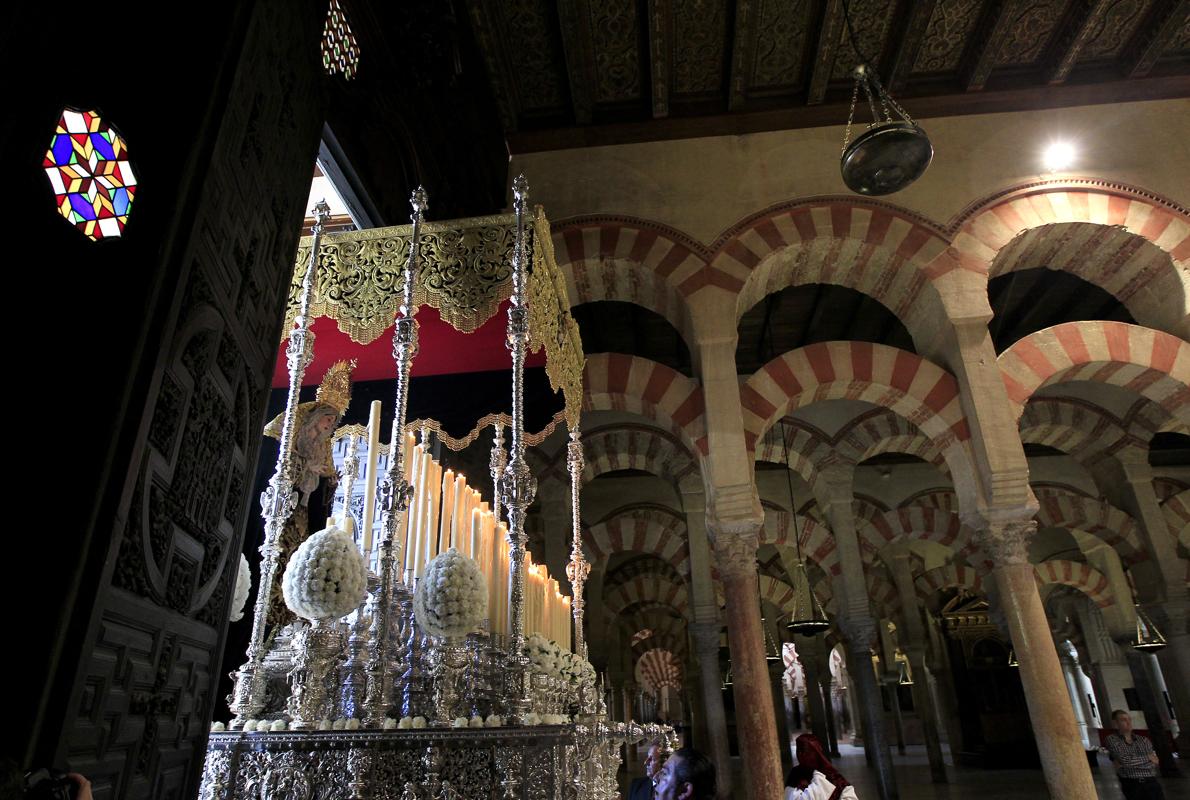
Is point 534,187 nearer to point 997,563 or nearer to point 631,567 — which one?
point 997,563

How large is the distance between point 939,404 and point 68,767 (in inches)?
219

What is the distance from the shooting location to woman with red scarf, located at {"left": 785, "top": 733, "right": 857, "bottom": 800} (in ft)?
8.14

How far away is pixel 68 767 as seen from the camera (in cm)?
117

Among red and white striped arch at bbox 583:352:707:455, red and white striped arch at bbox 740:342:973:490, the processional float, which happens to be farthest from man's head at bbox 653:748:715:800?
red and white striped arch at bbox 740:342:973:490

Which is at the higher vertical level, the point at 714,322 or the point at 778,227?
the point at 778,227

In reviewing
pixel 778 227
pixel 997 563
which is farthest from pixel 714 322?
pixel 997 563

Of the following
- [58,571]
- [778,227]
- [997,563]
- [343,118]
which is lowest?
[58,571]

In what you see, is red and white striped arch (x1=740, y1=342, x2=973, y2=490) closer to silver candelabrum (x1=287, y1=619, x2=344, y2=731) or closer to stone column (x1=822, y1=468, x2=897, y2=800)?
stone column (x1=822, y1=468, x2=897, y2=800)

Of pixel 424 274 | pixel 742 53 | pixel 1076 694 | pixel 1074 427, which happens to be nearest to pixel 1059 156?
pixel 742 53

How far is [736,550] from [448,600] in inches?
122

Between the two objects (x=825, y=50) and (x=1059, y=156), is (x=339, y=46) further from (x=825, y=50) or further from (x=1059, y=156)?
(x=1059, y=156)

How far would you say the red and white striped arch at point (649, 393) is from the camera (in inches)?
218

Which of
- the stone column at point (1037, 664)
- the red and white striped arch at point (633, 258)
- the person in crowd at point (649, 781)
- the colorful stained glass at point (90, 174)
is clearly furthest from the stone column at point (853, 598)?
the colorful stained glass at point (90, 174)

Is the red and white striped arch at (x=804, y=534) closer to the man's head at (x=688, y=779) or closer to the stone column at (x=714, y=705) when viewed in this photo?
the stone column at (x=714, y=705)
